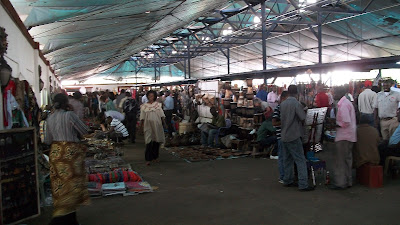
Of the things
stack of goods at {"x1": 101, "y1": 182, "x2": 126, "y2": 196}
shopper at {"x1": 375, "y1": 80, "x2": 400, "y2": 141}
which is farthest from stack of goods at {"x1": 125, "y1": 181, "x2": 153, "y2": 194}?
shopper at {"x1": 375, "y1": 80, "x2": 400, "y2": 141}

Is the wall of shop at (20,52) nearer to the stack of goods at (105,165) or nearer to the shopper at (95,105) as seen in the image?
the stack of goods at (105,165)

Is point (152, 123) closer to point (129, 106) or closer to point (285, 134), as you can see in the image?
point (285, 134)

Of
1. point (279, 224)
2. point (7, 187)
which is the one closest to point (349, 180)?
point (279, 224)

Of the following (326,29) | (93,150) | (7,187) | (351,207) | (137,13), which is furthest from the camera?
(326,29)

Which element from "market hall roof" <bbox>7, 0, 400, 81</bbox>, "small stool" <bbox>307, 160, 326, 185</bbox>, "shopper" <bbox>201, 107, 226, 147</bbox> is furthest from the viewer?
"shopper" <bbox>201, 107, 226, 147</bbox>

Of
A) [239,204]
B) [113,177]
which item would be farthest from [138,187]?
[239,204]

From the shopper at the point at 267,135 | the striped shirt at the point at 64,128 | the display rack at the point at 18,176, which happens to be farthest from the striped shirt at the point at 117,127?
the striped shirt at the point at 64,128

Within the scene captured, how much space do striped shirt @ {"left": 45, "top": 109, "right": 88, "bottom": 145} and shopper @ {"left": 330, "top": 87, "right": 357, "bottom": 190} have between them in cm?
404

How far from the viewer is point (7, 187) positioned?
13.9 ft

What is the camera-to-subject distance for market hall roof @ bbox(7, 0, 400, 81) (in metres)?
7.24

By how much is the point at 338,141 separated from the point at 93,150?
20.7 ft

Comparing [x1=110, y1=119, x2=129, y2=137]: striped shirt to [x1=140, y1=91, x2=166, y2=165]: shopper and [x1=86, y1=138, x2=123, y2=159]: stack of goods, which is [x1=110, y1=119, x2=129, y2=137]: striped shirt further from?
[x1=140, y1=91, x2=166, y2=165]: shopper

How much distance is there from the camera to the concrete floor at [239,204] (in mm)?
4672

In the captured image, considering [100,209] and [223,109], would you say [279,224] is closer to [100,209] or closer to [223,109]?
[100,209]
